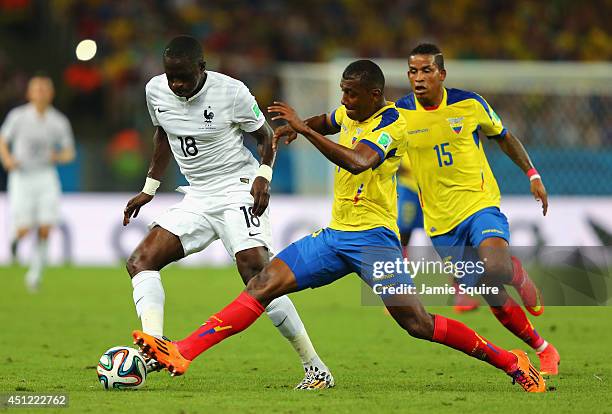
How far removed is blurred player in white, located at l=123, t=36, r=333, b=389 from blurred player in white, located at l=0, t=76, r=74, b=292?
712cm

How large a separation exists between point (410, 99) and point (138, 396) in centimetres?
345

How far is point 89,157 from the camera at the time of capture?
18469 millimetres

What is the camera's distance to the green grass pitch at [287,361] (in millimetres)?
6332

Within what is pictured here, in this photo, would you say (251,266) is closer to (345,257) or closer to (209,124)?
(345,257)

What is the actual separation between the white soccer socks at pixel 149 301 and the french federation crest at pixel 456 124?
2.67 m

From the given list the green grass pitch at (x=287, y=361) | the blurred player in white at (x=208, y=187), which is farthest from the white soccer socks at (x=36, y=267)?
the blurred player in white at (x=208, y=187)

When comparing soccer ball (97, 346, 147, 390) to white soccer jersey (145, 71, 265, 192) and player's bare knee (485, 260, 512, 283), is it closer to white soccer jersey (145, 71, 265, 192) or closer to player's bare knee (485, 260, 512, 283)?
white soccer jersey (145, 71, 265, 192)

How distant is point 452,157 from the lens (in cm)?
840

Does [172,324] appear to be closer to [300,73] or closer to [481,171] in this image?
[481,171]

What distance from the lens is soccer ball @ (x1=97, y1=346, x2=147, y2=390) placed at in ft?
21.8

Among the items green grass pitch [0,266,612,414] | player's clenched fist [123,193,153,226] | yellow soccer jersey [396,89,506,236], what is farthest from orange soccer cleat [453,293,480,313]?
player's clenched fist [123,193,153,226]

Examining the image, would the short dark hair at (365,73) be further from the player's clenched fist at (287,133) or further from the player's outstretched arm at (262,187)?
the player's outstretched arm at (262,187)

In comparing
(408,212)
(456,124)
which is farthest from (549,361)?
(408,212)

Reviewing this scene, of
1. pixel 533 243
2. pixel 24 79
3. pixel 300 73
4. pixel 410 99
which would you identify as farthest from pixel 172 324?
pixel 24 79
